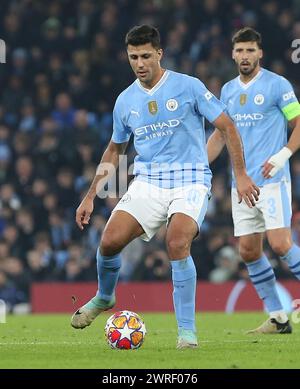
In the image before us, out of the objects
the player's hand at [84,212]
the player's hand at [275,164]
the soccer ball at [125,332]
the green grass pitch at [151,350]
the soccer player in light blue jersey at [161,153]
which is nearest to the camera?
the green grass pitch at [151,350]

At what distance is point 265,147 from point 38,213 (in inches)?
288

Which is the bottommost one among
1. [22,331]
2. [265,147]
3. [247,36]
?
[22,331]

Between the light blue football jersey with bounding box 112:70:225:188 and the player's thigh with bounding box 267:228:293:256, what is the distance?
56.5 inches

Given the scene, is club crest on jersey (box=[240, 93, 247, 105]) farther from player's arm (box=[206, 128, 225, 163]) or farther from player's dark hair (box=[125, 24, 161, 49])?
player's dark hair (box=[125, 24, 161, 49])

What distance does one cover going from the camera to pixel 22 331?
10.3 m

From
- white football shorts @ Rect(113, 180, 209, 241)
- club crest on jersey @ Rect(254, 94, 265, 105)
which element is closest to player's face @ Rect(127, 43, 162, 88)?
white football shorts @ Rect(113, 180, 209, 241)

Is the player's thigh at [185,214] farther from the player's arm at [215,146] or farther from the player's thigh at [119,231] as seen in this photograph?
the player's arm at [215,146]

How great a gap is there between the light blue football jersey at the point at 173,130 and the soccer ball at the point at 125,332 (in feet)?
3.45

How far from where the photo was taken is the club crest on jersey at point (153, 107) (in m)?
8.27

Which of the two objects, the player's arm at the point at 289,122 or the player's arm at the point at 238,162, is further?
the player's arm at the point at 289,122

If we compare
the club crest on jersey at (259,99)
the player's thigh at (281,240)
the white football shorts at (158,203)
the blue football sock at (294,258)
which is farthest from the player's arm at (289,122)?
the white football shorts at (158,203)
